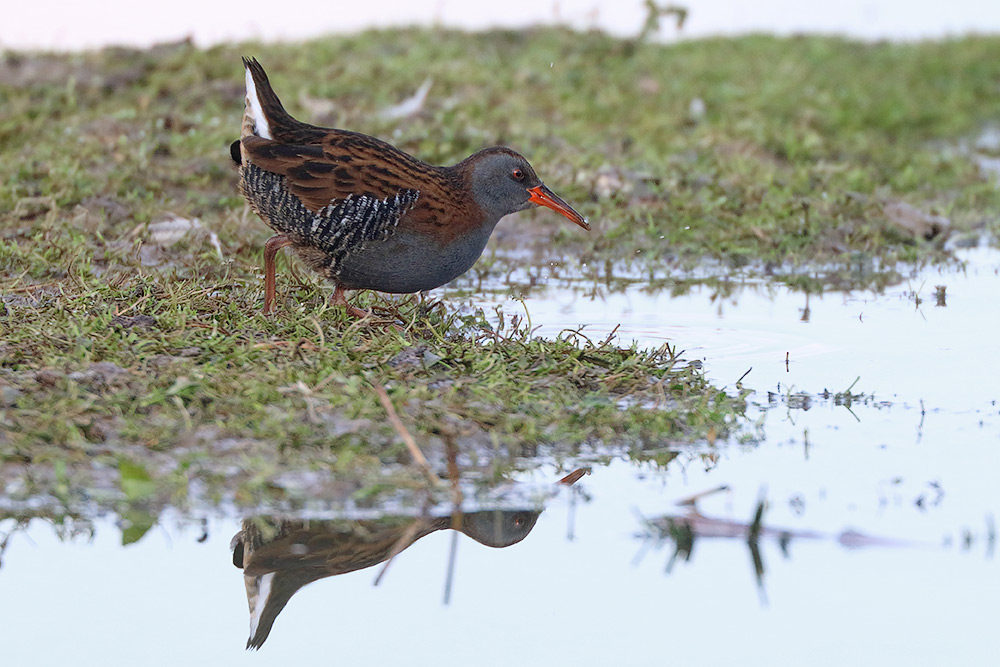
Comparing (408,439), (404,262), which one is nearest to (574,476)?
(408,439)

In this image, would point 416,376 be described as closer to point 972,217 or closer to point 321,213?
point 321,213

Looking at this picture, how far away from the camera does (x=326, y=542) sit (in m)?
3.98

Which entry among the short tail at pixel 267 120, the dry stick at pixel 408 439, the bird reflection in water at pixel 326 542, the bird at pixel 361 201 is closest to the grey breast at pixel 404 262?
the bird at pixel 361 201

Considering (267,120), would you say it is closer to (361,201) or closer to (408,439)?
(361,201)

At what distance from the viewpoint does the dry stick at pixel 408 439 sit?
173 inches

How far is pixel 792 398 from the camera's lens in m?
5.59

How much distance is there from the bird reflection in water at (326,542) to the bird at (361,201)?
1.95 meters

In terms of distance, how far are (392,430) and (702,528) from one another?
4.04 feet

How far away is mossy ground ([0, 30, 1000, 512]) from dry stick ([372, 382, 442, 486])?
62 mm

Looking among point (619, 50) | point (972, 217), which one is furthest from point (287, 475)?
point (619, 50)

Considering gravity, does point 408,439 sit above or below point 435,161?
below

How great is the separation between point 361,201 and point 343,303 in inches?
22.3

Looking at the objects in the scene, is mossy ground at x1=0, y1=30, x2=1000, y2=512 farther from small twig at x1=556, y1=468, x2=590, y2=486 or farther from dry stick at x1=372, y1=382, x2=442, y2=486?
small twig at x1=556, y1=468, x2=590, y2=486

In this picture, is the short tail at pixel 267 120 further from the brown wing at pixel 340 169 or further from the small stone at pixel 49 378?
the small stone at pixel 49 378
